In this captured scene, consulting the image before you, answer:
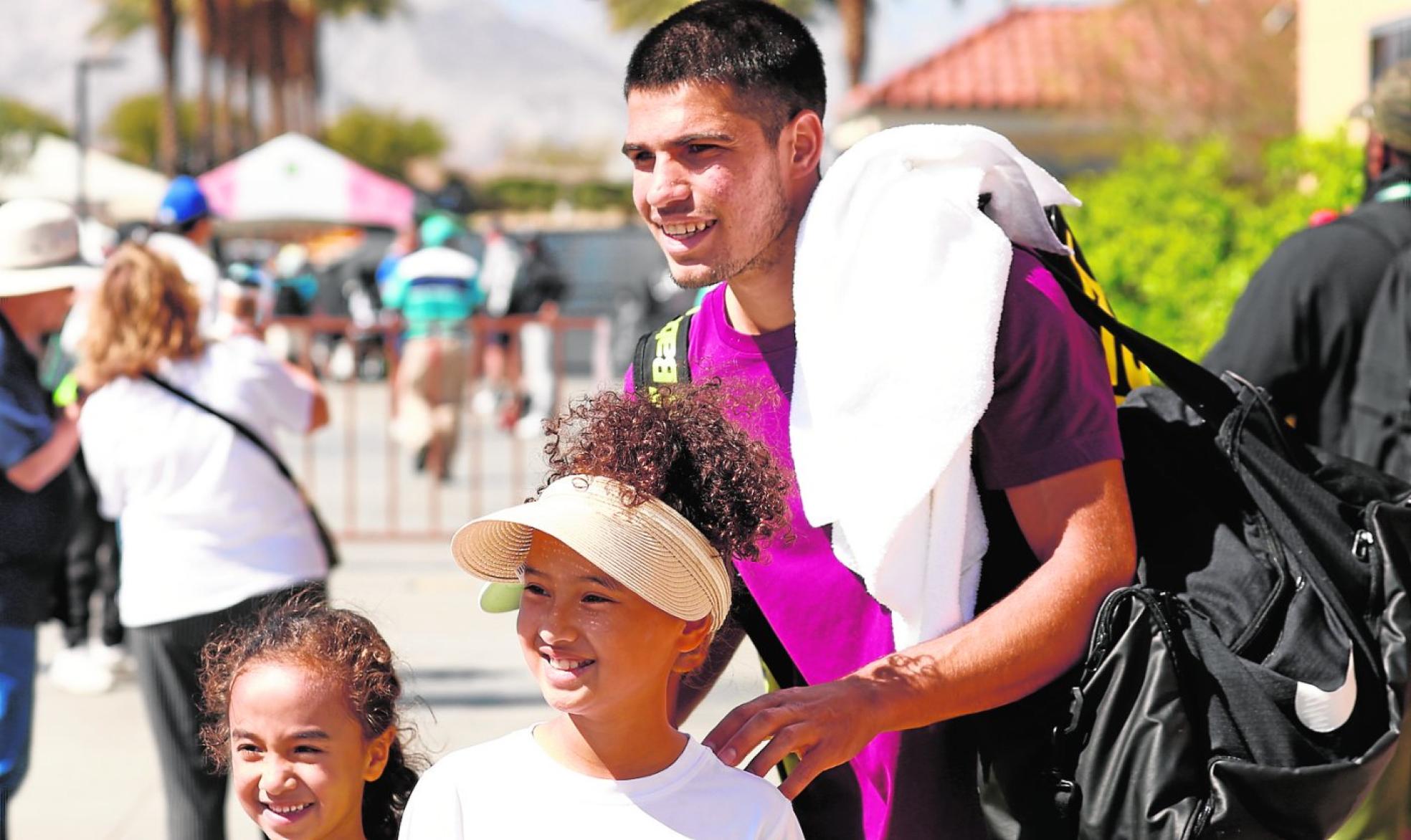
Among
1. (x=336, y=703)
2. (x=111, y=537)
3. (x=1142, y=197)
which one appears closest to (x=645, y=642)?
(x=336, y=703)

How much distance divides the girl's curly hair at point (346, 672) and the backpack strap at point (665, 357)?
56cm

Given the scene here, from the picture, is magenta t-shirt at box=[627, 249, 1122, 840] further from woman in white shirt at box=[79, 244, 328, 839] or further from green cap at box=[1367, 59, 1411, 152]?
woman in white shirt at box=[79, 244, 328, 839]

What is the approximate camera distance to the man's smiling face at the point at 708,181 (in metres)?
2.50

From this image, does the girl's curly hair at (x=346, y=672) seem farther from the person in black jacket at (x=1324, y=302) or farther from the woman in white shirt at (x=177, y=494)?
the person in black jacket at (x=1324, y=302)

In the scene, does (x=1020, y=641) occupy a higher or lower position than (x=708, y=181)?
lower

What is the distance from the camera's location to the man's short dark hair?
2.52 metres

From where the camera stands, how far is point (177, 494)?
16.3 ft

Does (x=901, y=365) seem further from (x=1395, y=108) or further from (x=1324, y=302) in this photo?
(x=1395, y=108)

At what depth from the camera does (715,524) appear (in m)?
2.23

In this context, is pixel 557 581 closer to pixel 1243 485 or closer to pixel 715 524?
pixel 715 524

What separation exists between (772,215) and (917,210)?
27 centimetres

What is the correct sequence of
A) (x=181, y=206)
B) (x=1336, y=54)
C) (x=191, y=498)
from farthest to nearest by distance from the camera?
(x=1336, y=54)
(x=181, y=206)
(x=191, y=498)

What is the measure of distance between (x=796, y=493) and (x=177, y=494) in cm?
293

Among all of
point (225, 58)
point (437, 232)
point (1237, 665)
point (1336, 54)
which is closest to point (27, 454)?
point (1237, 665)
